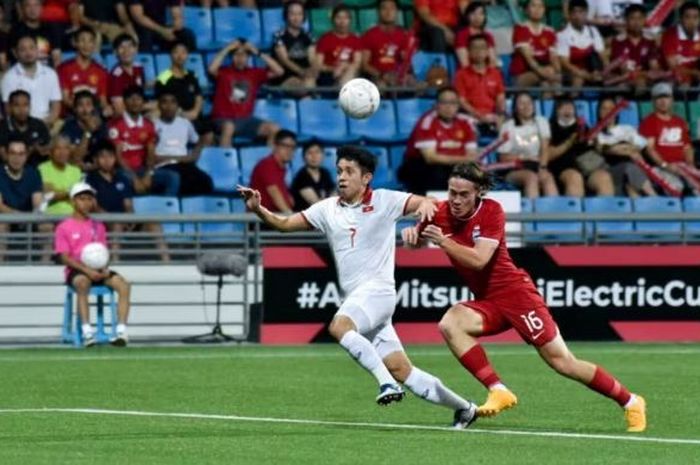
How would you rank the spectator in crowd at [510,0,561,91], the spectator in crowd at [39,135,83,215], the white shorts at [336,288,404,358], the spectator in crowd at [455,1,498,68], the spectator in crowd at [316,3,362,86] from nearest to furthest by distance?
the white shorts at [336,288,404,358]
the spectator in crowd at [39,135,83,215]
the spectator in crowd at [316,3,362,86]
the spectator in crowd at [455,1,498,68]
the spectator in crowd at [510,0,561,91]

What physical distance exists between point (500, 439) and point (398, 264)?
939 centimetres

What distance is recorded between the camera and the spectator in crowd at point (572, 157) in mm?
24641

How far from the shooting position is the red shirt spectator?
23.0 metres

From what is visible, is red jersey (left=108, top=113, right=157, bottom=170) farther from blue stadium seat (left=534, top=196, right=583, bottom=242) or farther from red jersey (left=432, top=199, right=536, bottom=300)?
red jersey (left=432, top=199, right=536, bottom=300)

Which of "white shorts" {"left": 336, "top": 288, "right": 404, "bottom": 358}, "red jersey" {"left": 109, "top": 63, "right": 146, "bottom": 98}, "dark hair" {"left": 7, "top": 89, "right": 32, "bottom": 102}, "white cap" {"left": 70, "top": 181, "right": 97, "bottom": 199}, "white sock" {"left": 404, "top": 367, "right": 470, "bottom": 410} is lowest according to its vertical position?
"white sock" {"left": 404, "top": 367, "right": 470, "bottom": 410}

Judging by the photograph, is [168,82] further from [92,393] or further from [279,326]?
[92,393]

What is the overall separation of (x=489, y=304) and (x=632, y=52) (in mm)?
14583

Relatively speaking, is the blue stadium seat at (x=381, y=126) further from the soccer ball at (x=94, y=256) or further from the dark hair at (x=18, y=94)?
the soccer ball at (x=94, y=256)

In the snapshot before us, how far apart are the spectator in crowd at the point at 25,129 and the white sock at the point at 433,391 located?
434 inches

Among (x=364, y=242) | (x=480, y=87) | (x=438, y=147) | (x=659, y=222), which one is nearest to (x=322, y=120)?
(x=480, y=87)

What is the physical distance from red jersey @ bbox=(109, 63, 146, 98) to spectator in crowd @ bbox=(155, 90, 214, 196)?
15.8 inches

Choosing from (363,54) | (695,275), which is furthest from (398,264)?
Answer: (363,54)

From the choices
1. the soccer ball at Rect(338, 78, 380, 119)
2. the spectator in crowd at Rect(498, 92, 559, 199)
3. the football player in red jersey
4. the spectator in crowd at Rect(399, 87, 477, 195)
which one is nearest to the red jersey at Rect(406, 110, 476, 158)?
the spectator in crowd at Rect(399, 87, 477, 195)

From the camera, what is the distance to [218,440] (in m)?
11.5
